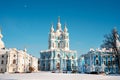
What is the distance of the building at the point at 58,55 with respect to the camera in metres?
108

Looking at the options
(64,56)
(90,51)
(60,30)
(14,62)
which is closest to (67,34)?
(60,30)

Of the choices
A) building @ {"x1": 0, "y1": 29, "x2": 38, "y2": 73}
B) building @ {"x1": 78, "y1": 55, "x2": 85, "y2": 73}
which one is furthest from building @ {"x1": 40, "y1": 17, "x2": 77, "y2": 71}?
building @ {"x1": 0, "y1": 29, "x2": 38, "y2": 73}

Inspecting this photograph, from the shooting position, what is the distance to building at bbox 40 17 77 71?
354 feet

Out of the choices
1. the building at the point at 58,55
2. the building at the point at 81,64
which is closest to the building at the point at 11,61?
the building at the point at 58,55

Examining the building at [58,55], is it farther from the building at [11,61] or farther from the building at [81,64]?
the building at [11,61]

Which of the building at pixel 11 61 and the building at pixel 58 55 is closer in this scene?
the building at pixel 11 61

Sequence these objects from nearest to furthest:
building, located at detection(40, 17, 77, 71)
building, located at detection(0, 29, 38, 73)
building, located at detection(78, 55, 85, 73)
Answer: building, located at detection(0, 29, 38, 73), building, located at detection(78, 55, 85, 73), building, located at detection(40, 17, 77, 71)

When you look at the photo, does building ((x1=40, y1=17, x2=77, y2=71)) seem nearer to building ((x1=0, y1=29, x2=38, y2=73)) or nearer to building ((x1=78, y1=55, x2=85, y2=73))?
building ((x1=78, y1=55, x2=85, y2=73))

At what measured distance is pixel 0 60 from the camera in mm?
79125

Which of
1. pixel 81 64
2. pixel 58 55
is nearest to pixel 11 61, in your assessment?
pixel 58 55

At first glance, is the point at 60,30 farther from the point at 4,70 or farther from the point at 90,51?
the point at 4,70

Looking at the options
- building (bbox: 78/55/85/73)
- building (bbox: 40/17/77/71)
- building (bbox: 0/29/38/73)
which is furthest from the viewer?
building (bbox: 40/17/77/71)

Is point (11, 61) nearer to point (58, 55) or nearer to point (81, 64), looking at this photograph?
point (58, 55)

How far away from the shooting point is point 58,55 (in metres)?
110
